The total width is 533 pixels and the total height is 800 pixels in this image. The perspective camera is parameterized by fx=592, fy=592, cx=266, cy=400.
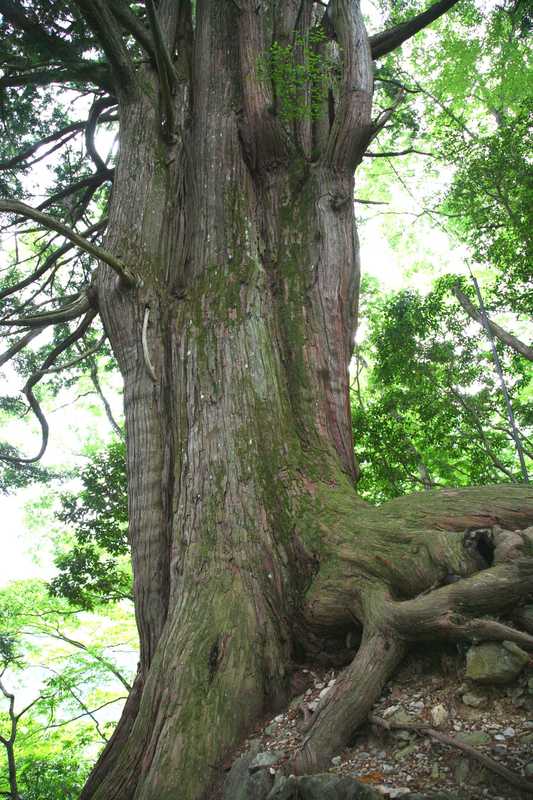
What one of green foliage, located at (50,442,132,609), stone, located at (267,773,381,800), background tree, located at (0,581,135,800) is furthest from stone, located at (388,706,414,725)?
green foliage, located at (50,442,132,609)

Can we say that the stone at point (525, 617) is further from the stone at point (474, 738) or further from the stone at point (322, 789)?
the stone at point (322, 789)

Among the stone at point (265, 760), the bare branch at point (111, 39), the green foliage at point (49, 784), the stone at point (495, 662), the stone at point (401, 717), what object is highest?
the bare branch at point (111, 39)

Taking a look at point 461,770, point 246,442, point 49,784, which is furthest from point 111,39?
point 49,784

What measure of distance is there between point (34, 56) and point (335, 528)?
488cm

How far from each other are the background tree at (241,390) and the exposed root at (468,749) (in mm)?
145

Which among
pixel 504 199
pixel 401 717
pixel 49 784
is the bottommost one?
pixel 49 784

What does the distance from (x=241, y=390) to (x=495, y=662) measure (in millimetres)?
2011

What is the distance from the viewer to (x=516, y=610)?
2520 millimetres

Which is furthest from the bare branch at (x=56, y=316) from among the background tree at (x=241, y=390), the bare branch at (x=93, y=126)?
the bare branch at (x=93, y=126)

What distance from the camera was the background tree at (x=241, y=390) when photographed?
2738 millimetres

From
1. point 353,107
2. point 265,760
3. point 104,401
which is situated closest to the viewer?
point 265,760

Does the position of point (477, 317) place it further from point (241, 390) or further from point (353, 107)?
point (241, 390)

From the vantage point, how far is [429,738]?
2.28 meters

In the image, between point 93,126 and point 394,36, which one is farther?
point 93,126
